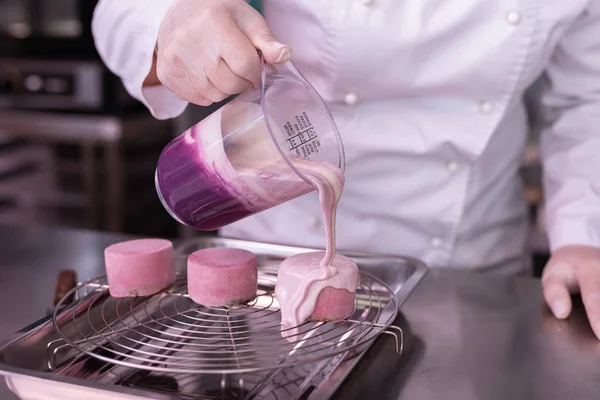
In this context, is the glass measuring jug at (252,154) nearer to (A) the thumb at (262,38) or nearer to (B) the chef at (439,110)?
(A) the thumb at (262,38)

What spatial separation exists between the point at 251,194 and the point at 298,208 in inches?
20.4

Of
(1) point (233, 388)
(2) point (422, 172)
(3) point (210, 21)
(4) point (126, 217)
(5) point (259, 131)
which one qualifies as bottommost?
(4) point (126, 217)

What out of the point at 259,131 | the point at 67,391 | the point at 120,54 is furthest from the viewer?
the point at 120,54

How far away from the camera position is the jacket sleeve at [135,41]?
43.7 inches

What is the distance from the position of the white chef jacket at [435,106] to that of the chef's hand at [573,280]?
67 mm

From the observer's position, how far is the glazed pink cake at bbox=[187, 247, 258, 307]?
3.21ft

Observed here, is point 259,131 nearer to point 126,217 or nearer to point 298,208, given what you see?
point 298,208

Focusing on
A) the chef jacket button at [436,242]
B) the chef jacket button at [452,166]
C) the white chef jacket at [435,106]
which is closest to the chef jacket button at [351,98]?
the white chef jacket at [435,106]

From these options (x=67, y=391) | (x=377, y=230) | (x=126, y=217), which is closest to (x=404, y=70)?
(x=377, y=230)

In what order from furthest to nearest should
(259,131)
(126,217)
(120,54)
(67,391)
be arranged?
(126,217), (120,54), (259,131), (67,391)

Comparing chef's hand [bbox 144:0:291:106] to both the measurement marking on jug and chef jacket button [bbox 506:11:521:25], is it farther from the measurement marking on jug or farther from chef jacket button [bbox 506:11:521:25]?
chef jacket button [bbox 506:11:521:25]

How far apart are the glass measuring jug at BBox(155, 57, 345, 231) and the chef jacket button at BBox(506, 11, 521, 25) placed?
18.5 inches

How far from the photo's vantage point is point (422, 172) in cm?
137

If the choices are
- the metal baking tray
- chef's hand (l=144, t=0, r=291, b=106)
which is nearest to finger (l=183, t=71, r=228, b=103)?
chef's hand (l=144, t=0, r=291, b=106)
